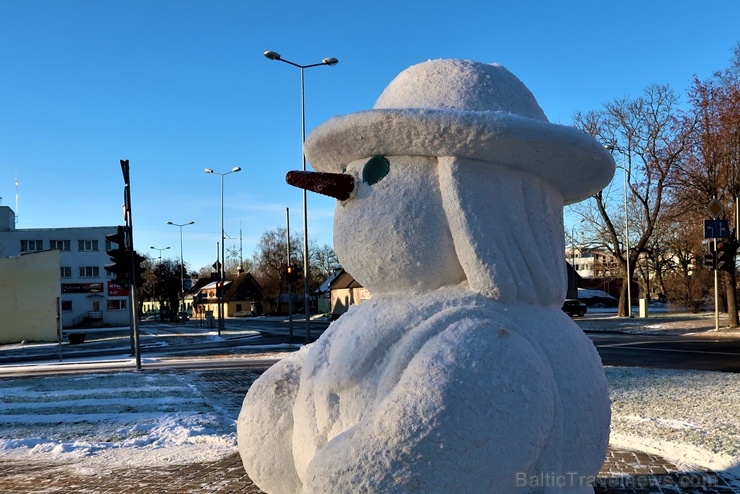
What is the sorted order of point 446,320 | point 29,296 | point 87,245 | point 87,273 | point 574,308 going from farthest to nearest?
point 87,245 < point 87,273 < point 574,308 < point 29,296 < point 446,320

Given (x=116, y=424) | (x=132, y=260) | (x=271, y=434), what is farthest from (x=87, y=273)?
(x=271, y=434)

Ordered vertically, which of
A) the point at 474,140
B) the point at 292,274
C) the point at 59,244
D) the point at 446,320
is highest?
the point at 59,244

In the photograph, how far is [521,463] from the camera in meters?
2.05

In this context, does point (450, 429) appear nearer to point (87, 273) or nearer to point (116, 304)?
point (87, 273)

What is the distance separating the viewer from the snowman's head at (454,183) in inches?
92.4

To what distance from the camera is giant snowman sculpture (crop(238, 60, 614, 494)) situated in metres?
2.00

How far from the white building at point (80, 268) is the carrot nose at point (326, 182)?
152 feet

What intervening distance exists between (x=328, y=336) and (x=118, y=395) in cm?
850

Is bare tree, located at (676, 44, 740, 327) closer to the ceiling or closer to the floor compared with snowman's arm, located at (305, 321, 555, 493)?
closer to the ceiling

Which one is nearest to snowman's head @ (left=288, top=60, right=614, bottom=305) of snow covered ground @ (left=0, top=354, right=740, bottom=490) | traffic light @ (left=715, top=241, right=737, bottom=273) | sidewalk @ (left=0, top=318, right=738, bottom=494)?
sidewalk @ (left=0, top=318, right=738, bottom=494)

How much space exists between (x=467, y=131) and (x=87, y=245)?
49273 mm

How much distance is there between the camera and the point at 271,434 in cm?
265

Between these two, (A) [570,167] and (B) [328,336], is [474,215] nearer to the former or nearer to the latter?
(A) [570,167]

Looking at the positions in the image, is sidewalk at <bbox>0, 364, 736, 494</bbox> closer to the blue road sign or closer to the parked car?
the blue road sign
